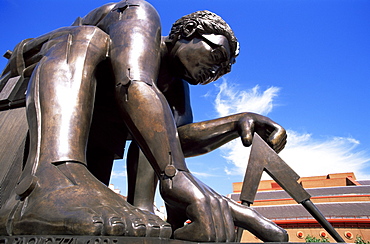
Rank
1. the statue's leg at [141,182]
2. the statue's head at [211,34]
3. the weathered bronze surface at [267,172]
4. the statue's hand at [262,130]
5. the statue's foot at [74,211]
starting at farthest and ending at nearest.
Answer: the statue's leg at [141,182] < the statue's head at [211,34] < the statue's hand at [262,130] < the weathered bronze surface at [267,172] < the statue's foot at [74,211]

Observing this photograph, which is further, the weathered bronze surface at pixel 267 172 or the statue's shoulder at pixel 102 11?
the statue's shoulder at pixel 102 11

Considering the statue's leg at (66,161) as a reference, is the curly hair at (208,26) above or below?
above

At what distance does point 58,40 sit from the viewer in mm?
1735

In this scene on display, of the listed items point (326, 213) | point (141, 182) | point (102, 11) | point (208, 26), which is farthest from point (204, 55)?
point (326, 213)

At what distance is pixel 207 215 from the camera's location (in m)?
1.11

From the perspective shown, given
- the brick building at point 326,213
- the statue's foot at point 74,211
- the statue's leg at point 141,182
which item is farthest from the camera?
the brick building at point 326,213

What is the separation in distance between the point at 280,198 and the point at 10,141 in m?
20.3

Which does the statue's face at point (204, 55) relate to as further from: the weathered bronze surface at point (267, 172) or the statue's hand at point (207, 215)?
the statue's hand at point (207, 215)

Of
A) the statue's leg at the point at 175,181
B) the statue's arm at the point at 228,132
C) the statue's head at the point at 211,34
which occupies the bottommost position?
the statue's leg at the point at 175,181

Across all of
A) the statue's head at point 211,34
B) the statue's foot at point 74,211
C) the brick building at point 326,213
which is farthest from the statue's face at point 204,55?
the brick building at point 326,213

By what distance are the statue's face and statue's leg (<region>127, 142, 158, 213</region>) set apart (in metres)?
0.82

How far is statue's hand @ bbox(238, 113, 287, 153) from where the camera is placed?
5.73 feet

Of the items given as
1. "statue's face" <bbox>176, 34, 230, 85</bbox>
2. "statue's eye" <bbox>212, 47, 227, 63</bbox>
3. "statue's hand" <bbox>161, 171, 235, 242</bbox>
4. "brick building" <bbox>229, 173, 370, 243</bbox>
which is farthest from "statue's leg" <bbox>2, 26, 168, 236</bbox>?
"brick building" <bbox>229, 173, 370, 243</bbox>

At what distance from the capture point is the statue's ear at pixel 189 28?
6.21ft
